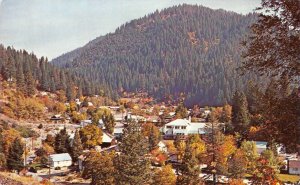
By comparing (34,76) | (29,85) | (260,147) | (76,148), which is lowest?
(76,148)

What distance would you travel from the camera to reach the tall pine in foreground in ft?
72.6

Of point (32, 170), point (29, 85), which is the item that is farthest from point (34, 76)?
point (32, 170)

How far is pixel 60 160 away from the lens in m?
37.8

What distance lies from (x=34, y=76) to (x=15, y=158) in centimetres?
4989

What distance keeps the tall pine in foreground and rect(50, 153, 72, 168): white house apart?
15.9 metres

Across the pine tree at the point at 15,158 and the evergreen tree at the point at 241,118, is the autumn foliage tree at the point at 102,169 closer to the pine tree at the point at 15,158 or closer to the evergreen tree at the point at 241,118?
the pine tree at the point at 15,158

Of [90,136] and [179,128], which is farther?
[179,128]

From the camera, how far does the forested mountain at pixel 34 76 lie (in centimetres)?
7131

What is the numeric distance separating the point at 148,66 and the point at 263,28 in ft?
620

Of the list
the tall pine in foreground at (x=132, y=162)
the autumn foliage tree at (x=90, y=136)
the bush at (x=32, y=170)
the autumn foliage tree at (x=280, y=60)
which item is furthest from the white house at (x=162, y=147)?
the autumn foliage tree at (x=280, y=60)

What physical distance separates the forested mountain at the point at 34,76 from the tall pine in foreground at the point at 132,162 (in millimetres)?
50417

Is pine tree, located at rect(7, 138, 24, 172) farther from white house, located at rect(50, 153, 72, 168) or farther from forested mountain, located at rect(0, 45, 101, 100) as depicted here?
forested mountain, located at rect(0, 45, 101, 100)

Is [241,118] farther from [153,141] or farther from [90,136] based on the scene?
[90,136]

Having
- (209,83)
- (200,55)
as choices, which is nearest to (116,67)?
(200,55)
